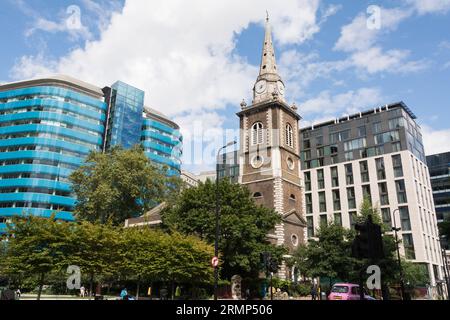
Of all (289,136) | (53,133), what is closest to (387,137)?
(289,136)

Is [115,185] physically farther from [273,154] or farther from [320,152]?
[320,152]

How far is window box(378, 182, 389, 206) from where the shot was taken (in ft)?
222

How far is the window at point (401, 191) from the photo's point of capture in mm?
65794

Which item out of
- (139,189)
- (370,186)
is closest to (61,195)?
(139,189)

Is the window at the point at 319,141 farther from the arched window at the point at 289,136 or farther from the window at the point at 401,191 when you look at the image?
the arched window at the point at 289,136

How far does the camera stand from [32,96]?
7931 cm

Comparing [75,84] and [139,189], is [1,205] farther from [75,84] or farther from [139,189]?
[139,189]

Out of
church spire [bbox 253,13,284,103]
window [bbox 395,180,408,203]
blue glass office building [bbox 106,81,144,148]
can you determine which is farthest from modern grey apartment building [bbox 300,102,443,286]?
blue glass office building [bbox 106,81,144,148]

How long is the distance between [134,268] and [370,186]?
5380 centimetres

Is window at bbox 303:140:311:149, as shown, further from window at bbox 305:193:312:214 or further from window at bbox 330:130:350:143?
window at bbox 305:193:312:214

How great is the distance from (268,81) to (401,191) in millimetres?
33524
